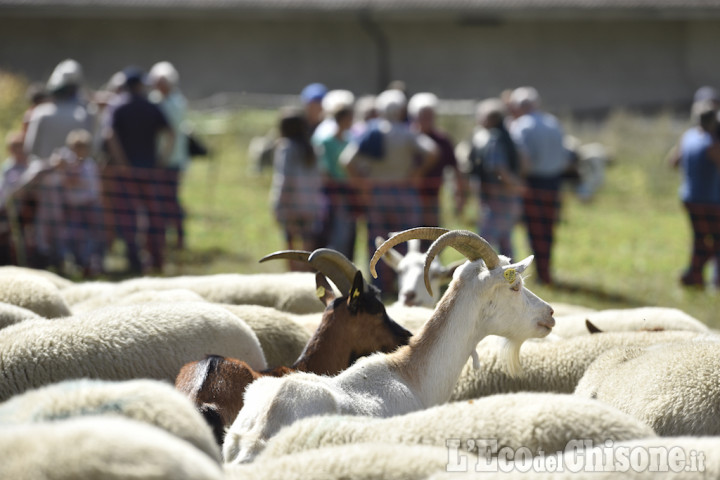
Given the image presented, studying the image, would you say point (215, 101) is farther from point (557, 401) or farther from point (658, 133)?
point (557, 401)

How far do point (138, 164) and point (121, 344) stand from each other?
6.24 meters

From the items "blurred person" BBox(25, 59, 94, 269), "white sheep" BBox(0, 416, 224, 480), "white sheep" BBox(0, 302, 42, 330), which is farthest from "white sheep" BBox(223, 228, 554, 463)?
"blurred person" BBox(25, 59, 94, 269)

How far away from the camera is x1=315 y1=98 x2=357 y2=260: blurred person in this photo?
1075 centimetres

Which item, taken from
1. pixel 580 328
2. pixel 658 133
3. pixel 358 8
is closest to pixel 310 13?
pixel 358 8

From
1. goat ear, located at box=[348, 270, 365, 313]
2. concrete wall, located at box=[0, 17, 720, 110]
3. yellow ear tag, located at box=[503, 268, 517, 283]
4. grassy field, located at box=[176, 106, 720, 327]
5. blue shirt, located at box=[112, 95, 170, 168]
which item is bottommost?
grassy field, located at box=[176, 106, 720, 327]

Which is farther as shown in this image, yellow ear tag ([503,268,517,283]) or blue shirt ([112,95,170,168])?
blue shirt ([112,95,170,168])

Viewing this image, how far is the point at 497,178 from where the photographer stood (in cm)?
1083

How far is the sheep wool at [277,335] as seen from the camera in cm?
596

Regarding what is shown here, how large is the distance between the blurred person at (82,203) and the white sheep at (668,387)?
6755mm

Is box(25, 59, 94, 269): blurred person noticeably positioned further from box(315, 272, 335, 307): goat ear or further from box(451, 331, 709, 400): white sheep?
box(451, 331, 709, 400): white sheep

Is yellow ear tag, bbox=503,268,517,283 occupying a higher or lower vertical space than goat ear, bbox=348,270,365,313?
higher

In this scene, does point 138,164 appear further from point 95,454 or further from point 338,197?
point 95,454

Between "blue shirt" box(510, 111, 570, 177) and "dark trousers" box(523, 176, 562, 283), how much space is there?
0.15 m

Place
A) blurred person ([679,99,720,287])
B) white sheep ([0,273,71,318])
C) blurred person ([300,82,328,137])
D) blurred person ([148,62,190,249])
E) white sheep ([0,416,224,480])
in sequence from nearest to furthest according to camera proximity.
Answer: white sheep ([0,416,224,480]), white sheep ([0,273,71,318]), blurred person ([679,99,720,287]), blurred person ([148,62,190,249]), blurred person ([300,82,328,137])
